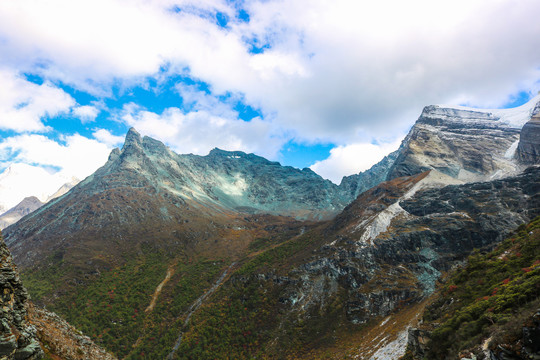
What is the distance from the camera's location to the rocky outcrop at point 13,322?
14.9 m

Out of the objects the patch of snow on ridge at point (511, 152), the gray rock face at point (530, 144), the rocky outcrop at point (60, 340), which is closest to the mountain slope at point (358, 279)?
the rocky outcrop at point (60, 340)

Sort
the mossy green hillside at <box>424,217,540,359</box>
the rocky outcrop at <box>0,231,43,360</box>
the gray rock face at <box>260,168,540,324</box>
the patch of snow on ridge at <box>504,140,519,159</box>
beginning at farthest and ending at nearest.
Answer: the patch of snow on ridge at <box>504,140,519,159</box>, the gray rock face at <box>260,168,540,324</box>, the mossy green hillside at <box>424,217,540,359</box>, the rocky outcrop at <box>0,231,43,360</box>

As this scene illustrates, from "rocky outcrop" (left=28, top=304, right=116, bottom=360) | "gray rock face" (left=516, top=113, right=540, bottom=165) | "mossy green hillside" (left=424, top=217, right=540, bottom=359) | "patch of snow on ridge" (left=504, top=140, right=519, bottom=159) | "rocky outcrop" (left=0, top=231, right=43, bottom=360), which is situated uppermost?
"rocky outcrop" (left=0, top=231, right=43, bottom=360)

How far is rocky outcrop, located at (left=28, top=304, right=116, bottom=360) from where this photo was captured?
21.6 metres

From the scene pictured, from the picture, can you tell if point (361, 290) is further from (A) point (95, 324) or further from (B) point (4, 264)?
(A) point (95, 324)

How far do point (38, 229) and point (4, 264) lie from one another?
678 ft

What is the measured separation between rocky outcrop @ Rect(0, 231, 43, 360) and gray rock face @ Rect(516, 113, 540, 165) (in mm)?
200759

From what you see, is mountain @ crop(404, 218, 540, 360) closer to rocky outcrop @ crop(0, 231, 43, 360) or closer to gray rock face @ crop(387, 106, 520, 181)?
rocky outcrop @ crop(0, 231, 43, 360)

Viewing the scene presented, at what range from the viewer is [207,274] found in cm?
13462

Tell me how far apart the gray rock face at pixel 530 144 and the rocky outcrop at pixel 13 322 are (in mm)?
200759

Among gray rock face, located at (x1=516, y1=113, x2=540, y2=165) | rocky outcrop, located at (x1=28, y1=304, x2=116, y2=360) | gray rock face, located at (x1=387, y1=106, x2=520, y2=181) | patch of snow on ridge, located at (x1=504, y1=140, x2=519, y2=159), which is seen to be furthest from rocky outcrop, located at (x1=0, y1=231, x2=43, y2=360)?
patch of snow on ridge, located at (x1=504, y1=140, x2=519, y2=159)

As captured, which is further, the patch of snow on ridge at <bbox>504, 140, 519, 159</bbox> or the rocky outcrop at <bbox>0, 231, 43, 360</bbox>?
the patch of snow on ridge at <bbox>504, 140, 519, 159</bbox>

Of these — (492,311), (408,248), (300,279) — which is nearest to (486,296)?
(492,311)

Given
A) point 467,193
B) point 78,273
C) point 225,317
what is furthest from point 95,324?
point 467,193
